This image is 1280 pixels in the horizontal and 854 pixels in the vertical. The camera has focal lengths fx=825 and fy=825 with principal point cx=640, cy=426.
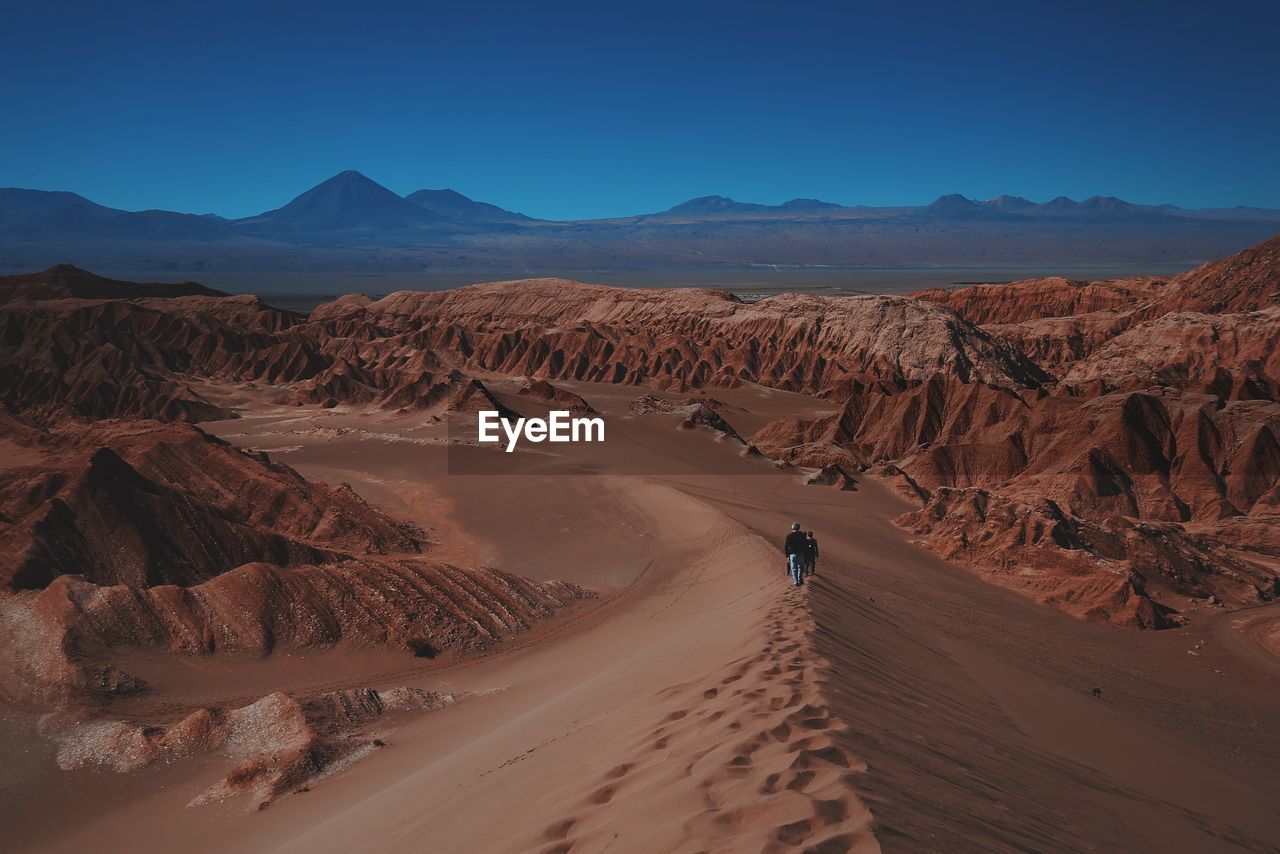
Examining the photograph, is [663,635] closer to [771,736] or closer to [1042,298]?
[771,736]

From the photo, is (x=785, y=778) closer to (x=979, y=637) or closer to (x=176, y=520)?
(x=979, y=637)

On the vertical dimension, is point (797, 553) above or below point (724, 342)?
below

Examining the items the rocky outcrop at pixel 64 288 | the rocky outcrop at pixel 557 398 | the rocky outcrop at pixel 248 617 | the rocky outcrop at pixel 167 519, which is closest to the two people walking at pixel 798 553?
the rocky outcrop at pixel 248 617

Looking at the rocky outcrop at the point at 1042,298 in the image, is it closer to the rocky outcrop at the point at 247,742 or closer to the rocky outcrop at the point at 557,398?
the rocky outcrop at the point at 557,398

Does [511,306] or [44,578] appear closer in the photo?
[44,578]

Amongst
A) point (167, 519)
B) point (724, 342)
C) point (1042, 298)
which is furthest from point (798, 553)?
point (1042, 298)

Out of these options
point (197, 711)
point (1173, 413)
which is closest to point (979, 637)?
point (197, 711)

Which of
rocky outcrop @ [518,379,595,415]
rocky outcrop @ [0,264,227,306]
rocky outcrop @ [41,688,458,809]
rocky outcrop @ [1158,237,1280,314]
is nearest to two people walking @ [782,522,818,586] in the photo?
rocky outcrop @ [41,688,458,809]
